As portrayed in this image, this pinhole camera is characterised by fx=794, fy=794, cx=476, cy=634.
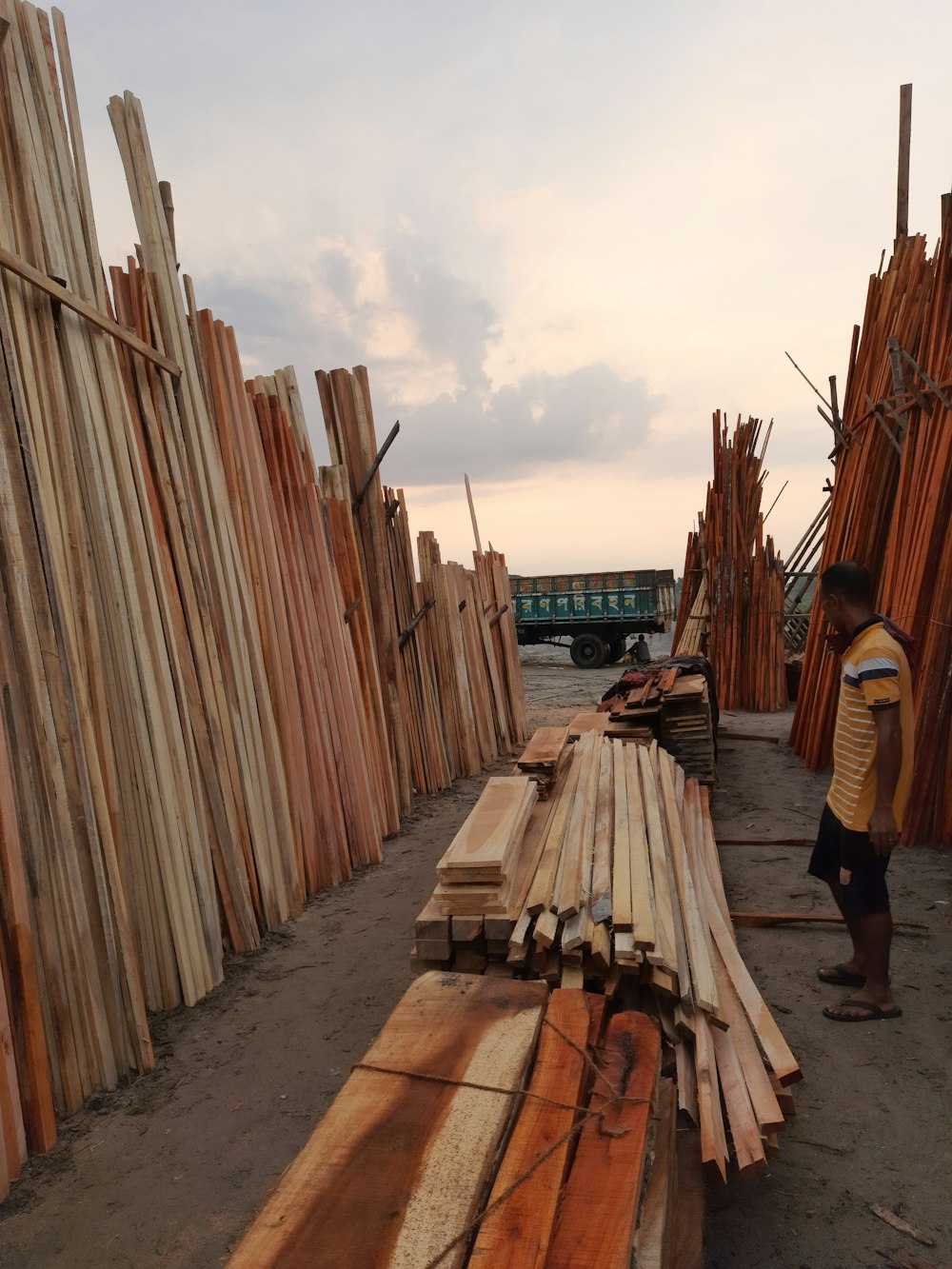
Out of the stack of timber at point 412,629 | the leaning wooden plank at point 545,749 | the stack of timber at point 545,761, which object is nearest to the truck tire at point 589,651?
the stack of timber at point 412,629

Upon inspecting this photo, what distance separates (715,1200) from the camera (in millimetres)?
2320

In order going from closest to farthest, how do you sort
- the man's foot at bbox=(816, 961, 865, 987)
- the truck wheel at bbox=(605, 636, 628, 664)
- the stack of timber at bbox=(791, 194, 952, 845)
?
the man's foot at bbox=(816, 961, 865, 987)
the stack of timber at bbox=(791, 194, 952, 845)
the truck wheel at bbox=(605, 636, 628, 664)

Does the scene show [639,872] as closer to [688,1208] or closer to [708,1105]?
[708,1105]

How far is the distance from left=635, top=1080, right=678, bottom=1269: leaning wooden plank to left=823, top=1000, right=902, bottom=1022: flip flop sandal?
5.01ft

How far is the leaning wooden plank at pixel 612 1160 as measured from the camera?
57.2 inches

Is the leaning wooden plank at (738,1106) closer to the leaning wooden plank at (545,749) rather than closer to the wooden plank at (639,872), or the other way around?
the wooden plank at (639,872)

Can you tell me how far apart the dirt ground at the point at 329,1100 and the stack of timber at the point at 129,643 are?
19 centimetres

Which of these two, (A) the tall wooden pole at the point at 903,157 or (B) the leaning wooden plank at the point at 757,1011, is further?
(A) the tall wooden pole at the point at 903,157

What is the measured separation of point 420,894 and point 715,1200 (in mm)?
2773

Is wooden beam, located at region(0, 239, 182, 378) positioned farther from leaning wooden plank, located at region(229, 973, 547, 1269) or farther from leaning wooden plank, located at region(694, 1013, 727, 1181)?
leaning wooden plank, located at region(694, 1013, 727, 1181)

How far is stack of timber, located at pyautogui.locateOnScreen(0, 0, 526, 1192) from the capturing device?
282 centimetres

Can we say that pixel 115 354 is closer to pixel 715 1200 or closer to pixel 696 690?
pixel 715 1200

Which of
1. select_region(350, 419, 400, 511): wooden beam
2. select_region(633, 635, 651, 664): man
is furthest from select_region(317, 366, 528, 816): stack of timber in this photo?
select_region(633, 635, 651, 664): man

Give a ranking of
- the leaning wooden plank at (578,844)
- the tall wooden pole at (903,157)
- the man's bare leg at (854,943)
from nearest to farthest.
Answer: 1. the leaning wooden plank at (578,844)
2. the man's bare leg at (854,943)
3. the tall wooden pole at (903,157)
